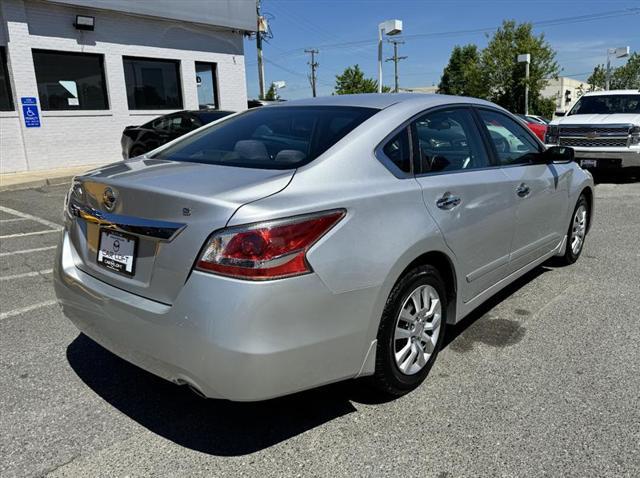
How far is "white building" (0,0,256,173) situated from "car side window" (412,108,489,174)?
461 inches

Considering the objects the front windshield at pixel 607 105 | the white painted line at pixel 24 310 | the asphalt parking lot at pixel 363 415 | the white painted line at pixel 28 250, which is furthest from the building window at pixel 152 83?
the asphalt parking lot at pixel 363 415

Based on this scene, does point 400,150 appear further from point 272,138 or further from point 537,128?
point 537,128

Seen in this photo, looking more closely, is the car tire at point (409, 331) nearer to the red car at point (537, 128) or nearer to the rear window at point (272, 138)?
the rear window at point (272, 138)

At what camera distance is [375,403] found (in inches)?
111

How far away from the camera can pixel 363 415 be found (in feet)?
8.93

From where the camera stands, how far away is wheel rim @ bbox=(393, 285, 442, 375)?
2758mm

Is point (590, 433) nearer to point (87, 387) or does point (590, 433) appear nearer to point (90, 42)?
point (87, 387)

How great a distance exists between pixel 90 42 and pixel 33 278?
10.1m

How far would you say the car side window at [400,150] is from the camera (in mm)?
2773

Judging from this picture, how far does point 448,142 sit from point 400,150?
22.0 inches

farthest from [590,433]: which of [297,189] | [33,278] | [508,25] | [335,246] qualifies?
[508,25]

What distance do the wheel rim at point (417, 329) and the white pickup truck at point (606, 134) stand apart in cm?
851

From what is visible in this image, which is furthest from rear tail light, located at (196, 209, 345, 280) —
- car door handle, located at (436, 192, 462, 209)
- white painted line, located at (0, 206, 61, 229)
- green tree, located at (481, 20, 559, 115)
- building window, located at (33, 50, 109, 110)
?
green tree, located at (481, 20, 559, 115)

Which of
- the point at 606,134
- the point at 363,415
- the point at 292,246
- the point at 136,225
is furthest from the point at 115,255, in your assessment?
the point at 606,134
